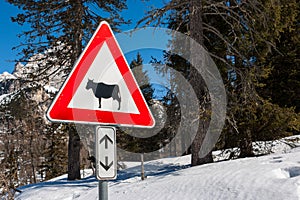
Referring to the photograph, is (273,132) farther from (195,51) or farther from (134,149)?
(134,149)

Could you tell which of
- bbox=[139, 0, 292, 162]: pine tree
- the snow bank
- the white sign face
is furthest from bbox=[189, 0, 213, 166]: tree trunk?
the white sign face

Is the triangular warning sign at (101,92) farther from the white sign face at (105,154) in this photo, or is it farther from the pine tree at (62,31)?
the pine tree at (62,31)

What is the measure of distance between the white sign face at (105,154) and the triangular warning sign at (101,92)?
91 mm

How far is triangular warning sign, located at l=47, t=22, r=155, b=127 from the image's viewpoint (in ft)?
6.62

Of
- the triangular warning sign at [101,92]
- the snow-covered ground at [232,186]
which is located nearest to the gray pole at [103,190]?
the triangular warning sign at [101,92]

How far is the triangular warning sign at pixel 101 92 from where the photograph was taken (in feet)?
6.62

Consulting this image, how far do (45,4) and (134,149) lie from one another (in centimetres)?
1316

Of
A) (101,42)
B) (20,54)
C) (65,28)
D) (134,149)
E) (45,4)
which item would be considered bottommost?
(134,149)

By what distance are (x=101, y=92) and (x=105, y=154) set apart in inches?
17.0

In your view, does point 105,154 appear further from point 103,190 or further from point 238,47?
point 238,47

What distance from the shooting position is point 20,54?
13.2 m

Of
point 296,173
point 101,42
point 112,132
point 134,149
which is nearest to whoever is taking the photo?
point 112,132

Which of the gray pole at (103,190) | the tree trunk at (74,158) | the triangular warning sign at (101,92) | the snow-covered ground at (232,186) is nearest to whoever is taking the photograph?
the gray pole at (103,190)

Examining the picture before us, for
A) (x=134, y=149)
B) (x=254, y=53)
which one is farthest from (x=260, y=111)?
(x=134, y=149)
